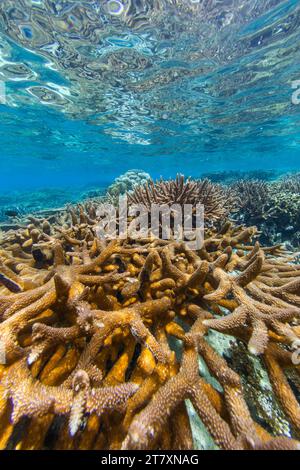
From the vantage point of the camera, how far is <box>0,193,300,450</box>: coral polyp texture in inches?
40.9

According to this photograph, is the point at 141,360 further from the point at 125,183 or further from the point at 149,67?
the point at 149,67

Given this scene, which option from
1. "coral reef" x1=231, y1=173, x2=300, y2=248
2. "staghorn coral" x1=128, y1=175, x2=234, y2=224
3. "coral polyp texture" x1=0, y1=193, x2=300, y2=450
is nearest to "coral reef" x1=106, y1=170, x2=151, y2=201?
"coral reef" x1=231, y1=173, x2=300, y2=248

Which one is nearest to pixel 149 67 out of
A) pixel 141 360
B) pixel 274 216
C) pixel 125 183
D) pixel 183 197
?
pixel 125 183

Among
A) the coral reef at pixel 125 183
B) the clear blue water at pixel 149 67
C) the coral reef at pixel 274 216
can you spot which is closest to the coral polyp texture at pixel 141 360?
the coral reef at pixel 274 216

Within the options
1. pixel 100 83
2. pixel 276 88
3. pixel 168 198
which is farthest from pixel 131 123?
pixel 168 198

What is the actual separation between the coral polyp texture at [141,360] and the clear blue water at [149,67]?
9.58 meters

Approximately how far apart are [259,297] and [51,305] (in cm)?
162

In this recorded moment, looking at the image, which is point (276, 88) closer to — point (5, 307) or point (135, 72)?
point (135, 72)

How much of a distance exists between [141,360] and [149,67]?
13146mm

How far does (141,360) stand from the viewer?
4.43ft

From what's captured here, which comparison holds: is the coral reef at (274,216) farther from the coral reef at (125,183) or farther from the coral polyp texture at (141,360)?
the coral reef at (125,183)

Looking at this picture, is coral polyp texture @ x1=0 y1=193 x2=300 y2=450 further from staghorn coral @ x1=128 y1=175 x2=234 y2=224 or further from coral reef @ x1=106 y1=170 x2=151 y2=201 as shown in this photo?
coral reef @ x1=106 y1=170 x2=151 y2=201

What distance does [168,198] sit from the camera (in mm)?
3732

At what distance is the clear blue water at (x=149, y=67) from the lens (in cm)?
748
